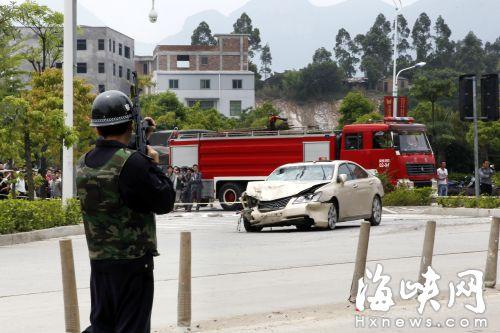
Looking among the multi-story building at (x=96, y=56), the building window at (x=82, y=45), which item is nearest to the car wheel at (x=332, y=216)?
the multi-story building at (x=96, y=56)

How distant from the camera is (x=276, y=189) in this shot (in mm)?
21594

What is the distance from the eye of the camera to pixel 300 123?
144m

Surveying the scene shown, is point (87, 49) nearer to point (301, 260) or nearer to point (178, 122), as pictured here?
point (178, 122)

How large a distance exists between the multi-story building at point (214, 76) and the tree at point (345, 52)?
54570 mm

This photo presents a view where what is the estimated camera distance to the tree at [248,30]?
547ft

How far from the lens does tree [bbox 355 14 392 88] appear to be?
16438 cm

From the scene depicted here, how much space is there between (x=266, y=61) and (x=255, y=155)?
147m

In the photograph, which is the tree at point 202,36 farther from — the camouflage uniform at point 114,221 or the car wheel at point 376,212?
the camouflage uniform at point 114,221

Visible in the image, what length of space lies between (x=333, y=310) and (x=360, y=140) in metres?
27.3

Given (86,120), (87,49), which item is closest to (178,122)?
(87,49)

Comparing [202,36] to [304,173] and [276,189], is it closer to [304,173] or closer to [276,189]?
[304,173]

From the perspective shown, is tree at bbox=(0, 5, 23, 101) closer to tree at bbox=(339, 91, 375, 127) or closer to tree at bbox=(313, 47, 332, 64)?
tree at bbox=(339, 91, 375, 127)

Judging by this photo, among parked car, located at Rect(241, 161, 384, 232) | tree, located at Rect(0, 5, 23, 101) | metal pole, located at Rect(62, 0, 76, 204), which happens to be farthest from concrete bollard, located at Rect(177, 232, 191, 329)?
tree, located at Rect(0, 5, 23, 101)

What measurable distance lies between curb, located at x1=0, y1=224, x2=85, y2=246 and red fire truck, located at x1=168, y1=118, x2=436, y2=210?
1456cm
